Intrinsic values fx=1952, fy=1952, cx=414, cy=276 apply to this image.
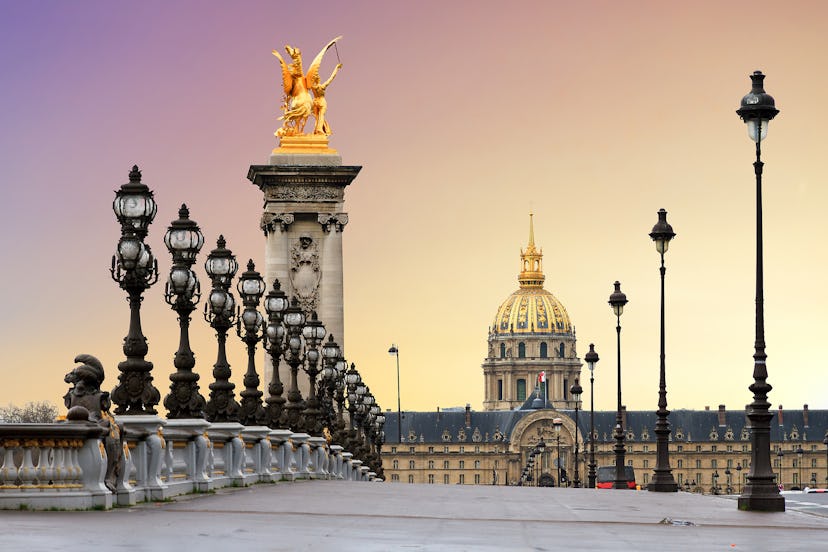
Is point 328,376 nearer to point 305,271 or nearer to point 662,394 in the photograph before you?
point 662,394

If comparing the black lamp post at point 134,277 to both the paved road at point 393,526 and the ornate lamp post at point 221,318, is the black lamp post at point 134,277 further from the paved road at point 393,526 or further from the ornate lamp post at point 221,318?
the ornate lamp post at point 221,318

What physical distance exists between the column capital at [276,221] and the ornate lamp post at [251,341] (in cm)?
5948

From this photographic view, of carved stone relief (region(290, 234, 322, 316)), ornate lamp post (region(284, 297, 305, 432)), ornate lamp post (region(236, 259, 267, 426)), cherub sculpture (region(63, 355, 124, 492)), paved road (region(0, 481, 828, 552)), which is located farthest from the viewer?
carved stone relief (region(290, 234, 322, 316))

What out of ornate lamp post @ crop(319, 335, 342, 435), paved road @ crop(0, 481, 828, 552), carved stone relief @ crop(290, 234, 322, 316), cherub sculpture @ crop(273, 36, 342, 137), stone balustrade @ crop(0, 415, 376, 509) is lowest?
paved road @ crop(0, 481, 828, 552)

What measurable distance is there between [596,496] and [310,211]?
6747 centimetres

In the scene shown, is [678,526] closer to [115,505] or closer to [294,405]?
[115,505]

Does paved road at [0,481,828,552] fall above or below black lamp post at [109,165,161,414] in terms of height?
below

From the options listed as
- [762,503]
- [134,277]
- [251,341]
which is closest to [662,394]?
[251,341]

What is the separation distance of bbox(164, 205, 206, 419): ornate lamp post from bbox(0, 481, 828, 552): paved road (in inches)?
69.1

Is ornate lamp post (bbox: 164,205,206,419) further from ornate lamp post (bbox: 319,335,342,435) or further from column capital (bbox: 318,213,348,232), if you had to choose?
column capital (bbox: 318,213,348,232)

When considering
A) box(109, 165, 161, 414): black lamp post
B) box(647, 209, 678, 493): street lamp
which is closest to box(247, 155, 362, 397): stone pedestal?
box(647, 209, 678, 493): street lamp

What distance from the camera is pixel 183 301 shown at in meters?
36.9

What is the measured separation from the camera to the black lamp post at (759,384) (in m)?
35.4

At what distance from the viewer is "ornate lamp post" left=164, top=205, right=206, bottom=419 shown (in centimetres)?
3566
